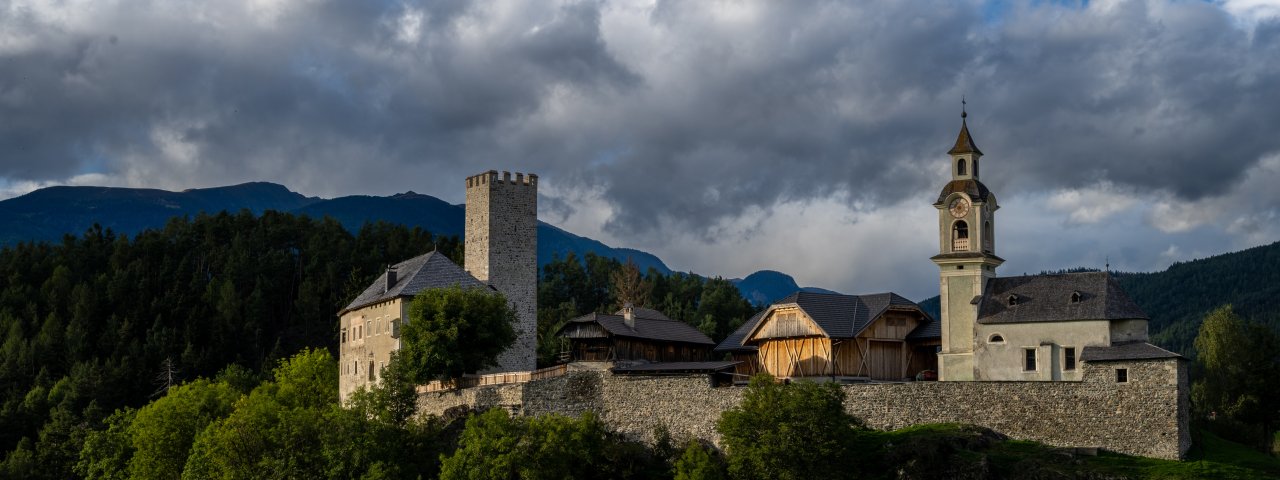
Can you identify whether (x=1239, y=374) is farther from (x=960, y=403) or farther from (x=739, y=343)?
(x=739, y=343)

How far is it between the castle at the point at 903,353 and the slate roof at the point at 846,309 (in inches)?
3.9

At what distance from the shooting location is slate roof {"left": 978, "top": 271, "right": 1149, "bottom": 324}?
5747cm

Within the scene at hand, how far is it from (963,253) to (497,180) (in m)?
28.5

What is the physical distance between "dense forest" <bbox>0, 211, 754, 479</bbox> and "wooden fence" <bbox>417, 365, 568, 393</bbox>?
57.5ft

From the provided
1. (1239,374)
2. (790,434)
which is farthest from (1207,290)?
(790,434)

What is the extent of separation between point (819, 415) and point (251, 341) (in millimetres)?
71729

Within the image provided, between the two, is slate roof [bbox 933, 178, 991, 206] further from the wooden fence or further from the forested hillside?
the forested hillside

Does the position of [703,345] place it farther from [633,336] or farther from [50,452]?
[50,452]

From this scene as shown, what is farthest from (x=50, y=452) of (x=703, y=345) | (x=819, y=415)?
(x=819, y=415)

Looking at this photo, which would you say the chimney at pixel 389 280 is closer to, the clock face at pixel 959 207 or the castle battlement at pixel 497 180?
the castle battlement at pixel 497 180

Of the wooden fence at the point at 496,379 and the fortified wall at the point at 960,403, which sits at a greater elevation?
the wooden fence at the point at 496,379

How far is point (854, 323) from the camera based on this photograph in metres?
67.2

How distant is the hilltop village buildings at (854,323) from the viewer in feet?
191

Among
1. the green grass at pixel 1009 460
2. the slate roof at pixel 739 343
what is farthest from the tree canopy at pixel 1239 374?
the slate roof at pixel 739 343
